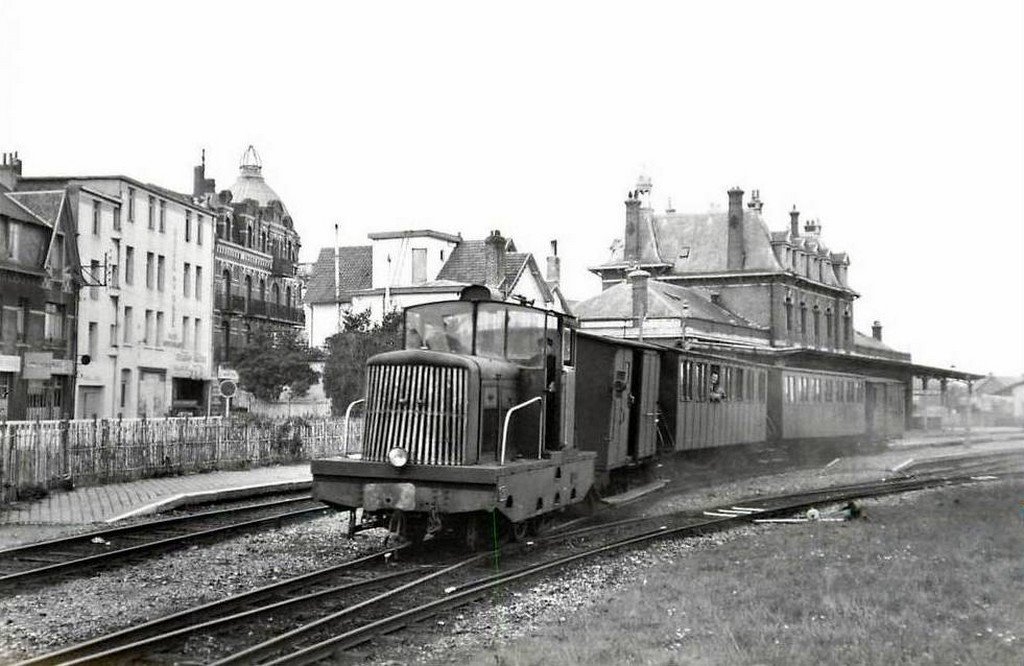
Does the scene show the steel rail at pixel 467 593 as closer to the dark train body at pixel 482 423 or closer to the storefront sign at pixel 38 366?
the dark train body at pixel 482 423

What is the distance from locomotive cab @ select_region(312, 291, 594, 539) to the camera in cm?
1170

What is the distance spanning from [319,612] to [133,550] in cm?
385

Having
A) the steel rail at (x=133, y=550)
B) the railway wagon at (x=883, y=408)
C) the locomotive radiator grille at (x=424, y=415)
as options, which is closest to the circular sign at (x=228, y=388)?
the steel rail at (x=133, y=550)

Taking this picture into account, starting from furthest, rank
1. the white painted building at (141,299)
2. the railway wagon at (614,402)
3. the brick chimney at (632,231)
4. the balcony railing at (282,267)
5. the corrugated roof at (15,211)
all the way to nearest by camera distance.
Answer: the balcony railing at (282,267) → the brick chimney at (632,231) → the white painted building at (141,299) → the corrugated roof at (15,211) → the railway wagon at (614,402)

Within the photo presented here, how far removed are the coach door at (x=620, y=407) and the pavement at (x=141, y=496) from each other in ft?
22.9

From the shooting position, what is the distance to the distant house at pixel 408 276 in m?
51.4

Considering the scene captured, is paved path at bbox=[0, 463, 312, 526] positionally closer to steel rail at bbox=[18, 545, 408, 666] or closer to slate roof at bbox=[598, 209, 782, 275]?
steel rail at bbox=[18, 545, 408, 666]

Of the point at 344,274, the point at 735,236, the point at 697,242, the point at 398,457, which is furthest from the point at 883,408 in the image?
the point at 398,457

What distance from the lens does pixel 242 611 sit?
933 centimetres

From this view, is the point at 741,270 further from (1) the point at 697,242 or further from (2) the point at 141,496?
(2) the point at 141,496

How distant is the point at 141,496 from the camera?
17.9 metres

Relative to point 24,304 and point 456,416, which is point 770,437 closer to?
point 456,416

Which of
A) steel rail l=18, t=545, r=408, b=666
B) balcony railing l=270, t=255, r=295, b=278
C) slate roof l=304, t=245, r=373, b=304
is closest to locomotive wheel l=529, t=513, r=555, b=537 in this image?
steel rail l=18, t=545, r=408, b=666

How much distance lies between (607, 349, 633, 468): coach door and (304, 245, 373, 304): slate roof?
40505mm
